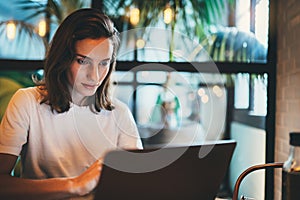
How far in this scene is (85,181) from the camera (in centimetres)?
219

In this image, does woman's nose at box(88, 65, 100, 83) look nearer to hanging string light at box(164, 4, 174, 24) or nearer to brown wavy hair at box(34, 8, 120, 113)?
brown wavy hair at box(34, 8, 120, 113)

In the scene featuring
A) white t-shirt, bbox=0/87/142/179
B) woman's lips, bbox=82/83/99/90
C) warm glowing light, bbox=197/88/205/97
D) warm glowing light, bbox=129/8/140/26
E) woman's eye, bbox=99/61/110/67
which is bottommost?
white t-shirt, bbox=0/87/142/179

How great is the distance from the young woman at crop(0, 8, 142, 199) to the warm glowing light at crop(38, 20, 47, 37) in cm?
10

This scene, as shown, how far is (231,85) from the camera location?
263 cm

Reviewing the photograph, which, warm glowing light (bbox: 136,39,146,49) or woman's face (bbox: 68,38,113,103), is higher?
warm glowing light (bbox: 136,39,146,49)

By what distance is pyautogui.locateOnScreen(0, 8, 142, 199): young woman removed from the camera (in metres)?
2.28

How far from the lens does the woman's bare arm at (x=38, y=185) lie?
221cm

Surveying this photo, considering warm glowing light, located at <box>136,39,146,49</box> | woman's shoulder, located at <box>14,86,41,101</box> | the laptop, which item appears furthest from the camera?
warm glowing light, located at <box>136,39,146,49</box>

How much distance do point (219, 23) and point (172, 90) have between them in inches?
21.2

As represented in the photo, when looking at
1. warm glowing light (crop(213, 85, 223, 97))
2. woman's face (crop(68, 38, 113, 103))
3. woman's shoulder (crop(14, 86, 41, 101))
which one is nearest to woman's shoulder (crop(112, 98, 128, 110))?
woman's face (crop(68, 38, 113, 103))

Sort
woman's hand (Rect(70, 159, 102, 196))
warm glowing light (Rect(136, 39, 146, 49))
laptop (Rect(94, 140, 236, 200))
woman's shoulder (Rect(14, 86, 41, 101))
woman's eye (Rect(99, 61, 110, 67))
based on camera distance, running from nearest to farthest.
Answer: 1. laptop (Rect(94, 140, 236, 200))
2. woman's hand (Rect(70, 159, 102, 196))
3. woman's shoulder (Rect(14, 86, 41, 101))
4. woman's eye (Rect(99, 61, 110, 67))
5. warm glowing light (Rect(136, 39, 146, 49))

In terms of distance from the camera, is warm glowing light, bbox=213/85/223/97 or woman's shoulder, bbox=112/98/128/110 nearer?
woman's shoulder, bbox=112/98/128/110

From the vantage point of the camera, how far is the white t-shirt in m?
2.29

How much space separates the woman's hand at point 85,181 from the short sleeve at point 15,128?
1.19 feet
